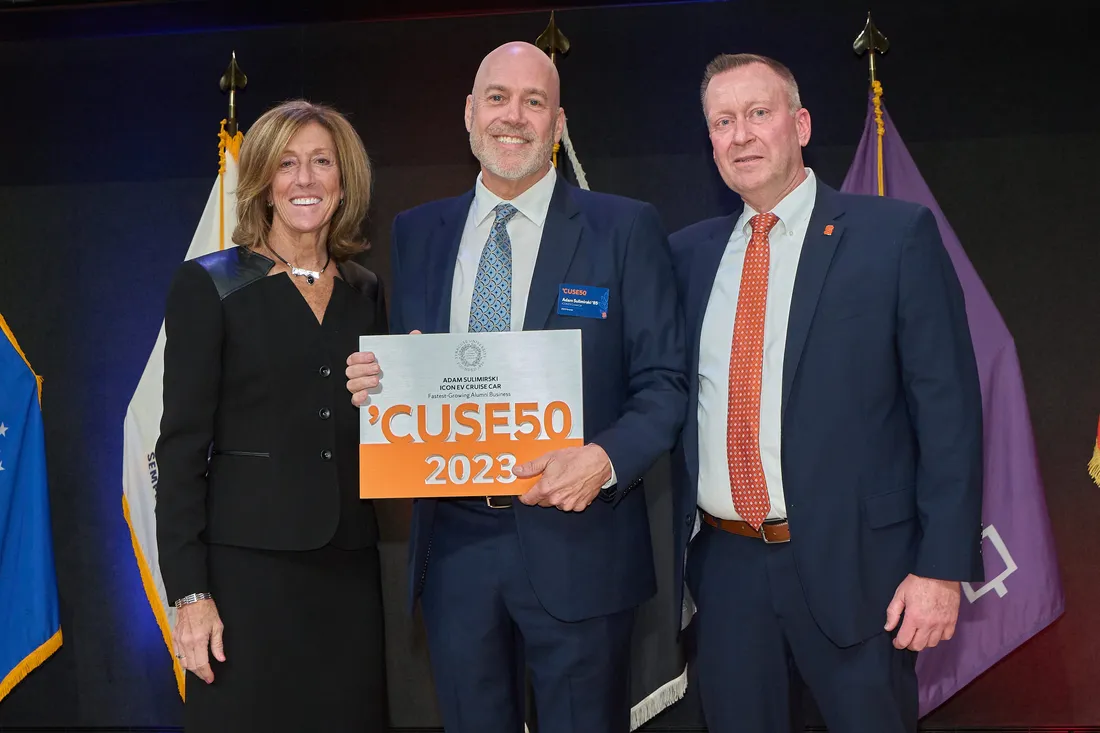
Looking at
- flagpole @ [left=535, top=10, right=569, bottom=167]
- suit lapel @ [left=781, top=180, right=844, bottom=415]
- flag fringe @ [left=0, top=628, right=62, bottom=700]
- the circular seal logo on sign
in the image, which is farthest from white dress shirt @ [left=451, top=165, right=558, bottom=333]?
flag fringe @ [left=0, top=628, right=62, bottom=700]

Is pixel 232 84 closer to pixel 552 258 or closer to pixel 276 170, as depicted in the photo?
pixel 276 170

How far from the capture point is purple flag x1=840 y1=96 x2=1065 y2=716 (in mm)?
3203

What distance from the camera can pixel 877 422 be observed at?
77.9 inches

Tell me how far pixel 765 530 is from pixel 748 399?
287mm

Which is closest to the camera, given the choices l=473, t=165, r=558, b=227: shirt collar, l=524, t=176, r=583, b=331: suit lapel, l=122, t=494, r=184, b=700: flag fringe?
l=524, t=176, r=583, b=331: suit lapel

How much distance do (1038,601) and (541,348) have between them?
232 centimetres

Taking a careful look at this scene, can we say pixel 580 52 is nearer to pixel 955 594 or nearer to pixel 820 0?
pixel 820 0

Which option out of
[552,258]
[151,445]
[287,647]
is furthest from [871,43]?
[151,445]

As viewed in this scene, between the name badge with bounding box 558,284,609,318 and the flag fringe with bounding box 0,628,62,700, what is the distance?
112 inches

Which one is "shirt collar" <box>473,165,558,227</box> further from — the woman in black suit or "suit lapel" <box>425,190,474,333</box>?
the woman in black suit

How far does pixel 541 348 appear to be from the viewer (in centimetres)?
189

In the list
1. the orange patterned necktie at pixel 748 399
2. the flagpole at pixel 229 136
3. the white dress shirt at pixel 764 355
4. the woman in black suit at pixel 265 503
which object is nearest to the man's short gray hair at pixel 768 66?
the white dress shirt at pixel 764 355

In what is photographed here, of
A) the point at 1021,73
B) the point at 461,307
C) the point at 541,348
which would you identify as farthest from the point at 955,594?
the point at 1021,73

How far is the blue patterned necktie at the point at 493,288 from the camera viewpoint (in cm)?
205
